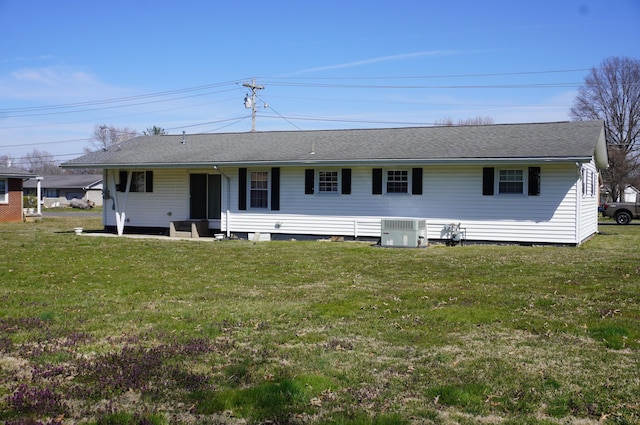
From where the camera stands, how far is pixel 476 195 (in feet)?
59.7

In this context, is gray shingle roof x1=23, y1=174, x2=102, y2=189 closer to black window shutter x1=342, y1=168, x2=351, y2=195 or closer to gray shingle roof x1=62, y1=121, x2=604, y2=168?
gray shingle roof x1=62, y1=121, x2=604, y2=168

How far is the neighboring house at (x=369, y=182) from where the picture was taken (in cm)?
1756

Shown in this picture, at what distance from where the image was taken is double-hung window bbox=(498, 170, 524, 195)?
1788 centimetres

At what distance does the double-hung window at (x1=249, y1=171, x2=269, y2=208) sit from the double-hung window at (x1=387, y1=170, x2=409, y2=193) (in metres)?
4.08

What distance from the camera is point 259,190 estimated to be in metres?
20.9

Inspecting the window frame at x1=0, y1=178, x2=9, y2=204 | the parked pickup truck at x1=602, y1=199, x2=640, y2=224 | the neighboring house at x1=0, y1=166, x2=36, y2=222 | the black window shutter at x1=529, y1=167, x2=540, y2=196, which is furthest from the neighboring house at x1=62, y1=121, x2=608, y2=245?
the window frame at x1=0, y1=178, x2=9, y2=204

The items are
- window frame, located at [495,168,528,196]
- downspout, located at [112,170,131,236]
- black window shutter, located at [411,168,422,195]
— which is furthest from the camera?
downspout, located at [112,170,131,236]

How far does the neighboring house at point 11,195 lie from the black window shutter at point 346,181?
2115 centimetres

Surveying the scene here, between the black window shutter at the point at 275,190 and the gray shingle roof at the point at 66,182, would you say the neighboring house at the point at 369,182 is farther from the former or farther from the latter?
the gray shingle roof at the point at 66,182

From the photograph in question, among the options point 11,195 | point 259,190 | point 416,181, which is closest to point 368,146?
point 416,181

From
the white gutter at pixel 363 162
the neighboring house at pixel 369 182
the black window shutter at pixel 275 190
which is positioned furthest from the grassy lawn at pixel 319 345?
the black window shutter at pixel 275 190

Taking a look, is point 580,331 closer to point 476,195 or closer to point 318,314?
point 318,314

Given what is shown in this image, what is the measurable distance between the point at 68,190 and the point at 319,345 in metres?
Answer: 64.4

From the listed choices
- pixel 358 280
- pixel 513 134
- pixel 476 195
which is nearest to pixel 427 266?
pixel 358 280
